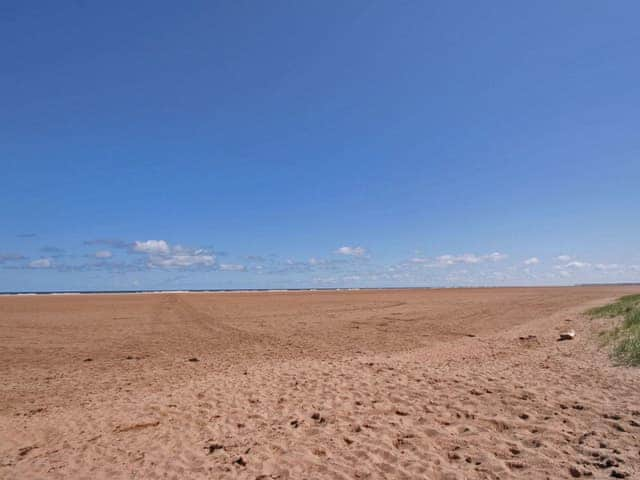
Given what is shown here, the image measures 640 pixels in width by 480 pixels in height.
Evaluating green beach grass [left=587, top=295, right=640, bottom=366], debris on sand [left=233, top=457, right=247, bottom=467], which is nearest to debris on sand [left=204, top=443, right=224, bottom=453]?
debris on sand [left=233, top=457, right=247, bottom=467]

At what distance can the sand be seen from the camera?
224 inches

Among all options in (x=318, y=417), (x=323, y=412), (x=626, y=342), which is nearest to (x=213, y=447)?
(x=318, y=417)

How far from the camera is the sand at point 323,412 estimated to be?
570 cm

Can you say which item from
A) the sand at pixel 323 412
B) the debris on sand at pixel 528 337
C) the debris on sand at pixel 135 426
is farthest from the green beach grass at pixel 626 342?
the debris on sand at pixel 135 426

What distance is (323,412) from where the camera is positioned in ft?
25.3

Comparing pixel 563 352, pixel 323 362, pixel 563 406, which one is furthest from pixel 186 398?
pixel 563 352

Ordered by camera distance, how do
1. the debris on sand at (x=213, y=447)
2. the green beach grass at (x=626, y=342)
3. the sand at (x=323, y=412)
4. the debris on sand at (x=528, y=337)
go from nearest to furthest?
the sand at (x=323, y=412), the debris on sand at (x=213, y=447), the green beach grass at (x=626, y=342), the debris on sand at (x=528, y=337)

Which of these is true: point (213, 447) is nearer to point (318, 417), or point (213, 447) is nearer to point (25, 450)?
point (318, 417)

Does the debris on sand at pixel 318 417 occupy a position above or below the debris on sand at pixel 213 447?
above

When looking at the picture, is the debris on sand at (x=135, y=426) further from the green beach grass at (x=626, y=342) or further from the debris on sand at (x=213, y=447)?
the green beach grass at (x=626, y=342)

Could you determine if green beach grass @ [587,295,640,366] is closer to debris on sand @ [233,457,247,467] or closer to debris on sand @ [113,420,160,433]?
debris on sand @ [233,457,247,467]

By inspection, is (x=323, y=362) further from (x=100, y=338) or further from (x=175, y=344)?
(x=100, y=338)

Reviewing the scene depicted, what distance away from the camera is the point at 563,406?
7270 millimetres

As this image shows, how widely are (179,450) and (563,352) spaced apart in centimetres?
1141
